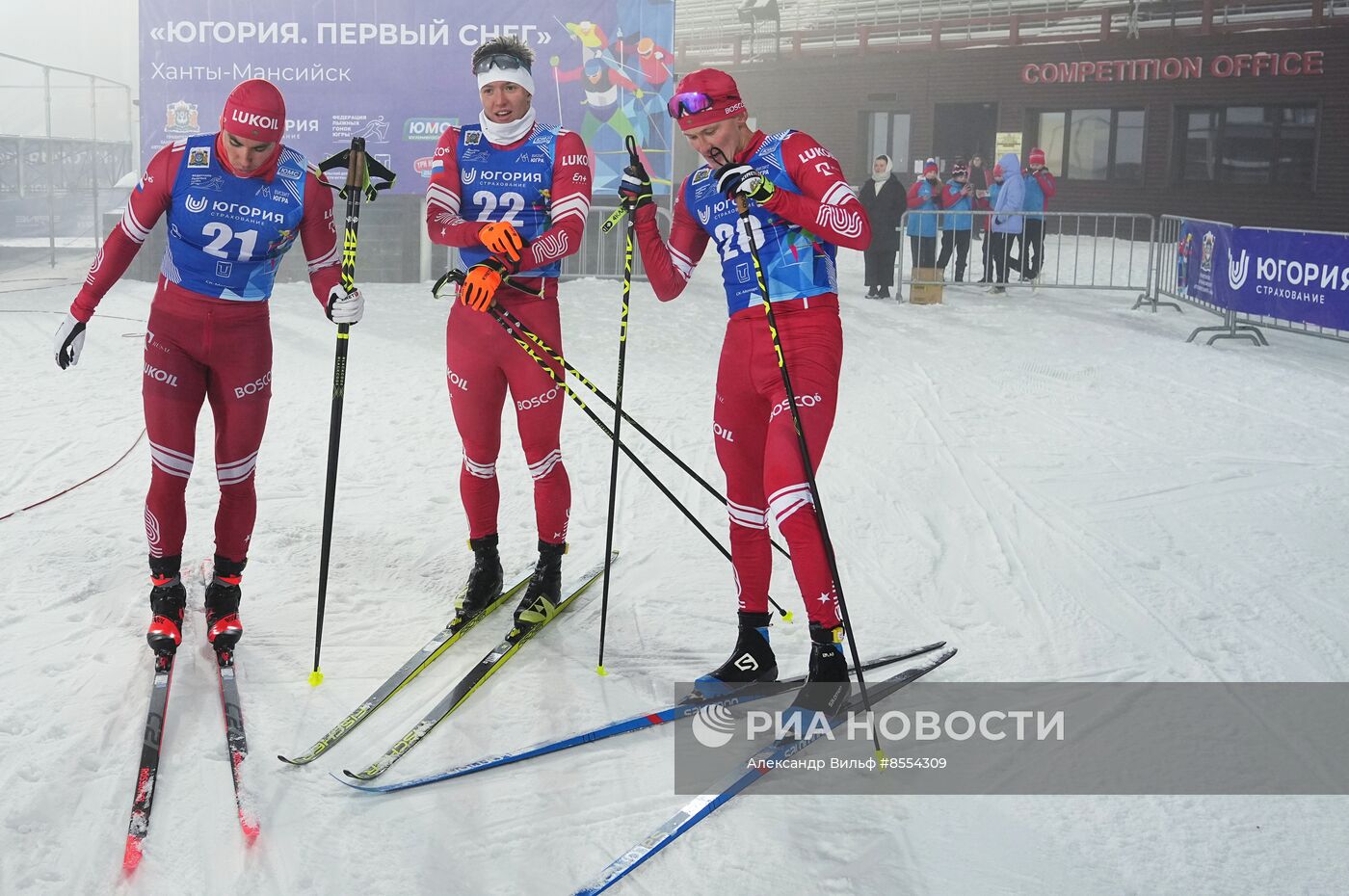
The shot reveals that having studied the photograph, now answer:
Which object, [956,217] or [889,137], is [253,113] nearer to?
[956,217]

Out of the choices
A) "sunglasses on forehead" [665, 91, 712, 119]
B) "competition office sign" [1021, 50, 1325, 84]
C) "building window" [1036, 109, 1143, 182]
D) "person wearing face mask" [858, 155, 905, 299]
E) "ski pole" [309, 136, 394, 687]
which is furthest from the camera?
"building window" [1036, 109, 1143, 182]

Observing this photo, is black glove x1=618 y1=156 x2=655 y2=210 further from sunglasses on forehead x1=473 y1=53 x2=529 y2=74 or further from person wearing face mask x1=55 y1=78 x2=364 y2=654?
person wearing face mask x1=55 y1=78 x2=364 y2=654

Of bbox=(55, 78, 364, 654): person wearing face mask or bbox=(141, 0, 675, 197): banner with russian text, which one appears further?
bbox=(141, 0, 675, 197): banner with russian text

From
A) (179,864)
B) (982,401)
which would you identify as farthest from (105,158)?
(179,864)

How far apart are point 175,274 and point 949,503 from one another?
13.3ft

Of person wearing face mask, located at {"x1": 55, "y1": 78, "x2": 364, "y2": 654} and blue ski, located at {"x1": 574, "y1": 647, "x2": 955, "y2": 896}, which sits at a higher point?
person wearing face mask, located at {"x1": 55, "y1": 78, "x2": 364, "y2": 654}

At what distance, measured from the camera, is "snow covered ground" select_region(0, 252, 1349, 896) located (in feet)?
10.3

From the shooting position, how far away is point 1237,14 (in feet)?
76.4

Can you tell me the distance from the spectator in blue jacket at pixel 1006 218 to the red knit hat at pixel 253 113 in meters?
12.5

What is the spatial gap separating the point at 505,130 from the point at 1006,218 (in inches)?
476

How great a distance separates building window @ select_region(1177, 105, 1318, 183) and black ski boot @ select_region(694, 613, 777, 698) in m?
22.2

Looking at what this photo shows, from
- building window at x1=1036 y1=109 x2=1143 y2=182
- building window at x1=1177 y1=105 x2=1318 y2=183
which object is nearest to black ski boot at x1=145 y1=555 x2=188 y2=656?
building window at x1=1177 y1=105 x2=1318 y2=183

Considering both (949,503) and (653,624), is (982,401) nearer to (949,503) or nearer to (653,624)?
(949,503)

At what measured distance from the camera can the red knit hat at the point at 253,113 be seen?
4.11m
